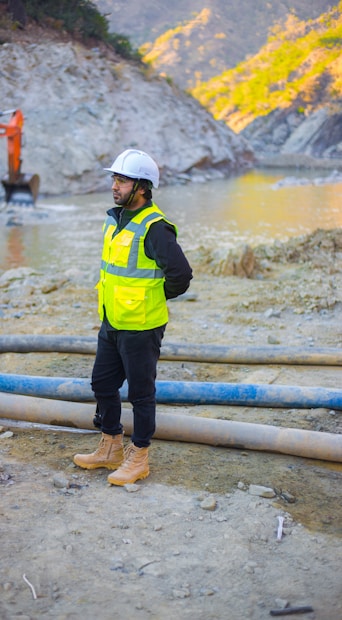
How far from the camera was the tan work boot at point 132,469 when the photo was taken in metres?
3.89

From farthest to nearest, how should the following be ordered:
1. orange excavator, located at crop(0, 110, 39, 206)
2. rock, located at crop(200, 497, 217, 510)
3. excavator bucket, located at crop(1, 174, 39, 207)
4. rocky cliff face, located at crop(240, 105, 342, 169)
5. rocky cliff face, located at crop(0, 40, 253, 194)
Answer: rocky cliff face, located at crop(240, 105, 342, 169) → rocky cliff face, located at crop(0, 40, 253, 194) → excavator bucket, located at crop(1, 174, 39, 207) → orange excavator, located at crop(0, 110, 39, 206) → rock, located at crop(200, 497, 217, 510)

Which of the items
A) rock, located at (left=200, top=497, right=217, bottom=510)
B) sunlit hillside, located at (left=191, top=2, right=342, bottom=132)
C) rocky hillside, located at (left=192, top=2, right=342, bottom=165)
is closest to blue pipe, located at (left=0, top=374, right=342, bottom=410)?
rock, located at (left=200, top=497, right=217, bottom=510)

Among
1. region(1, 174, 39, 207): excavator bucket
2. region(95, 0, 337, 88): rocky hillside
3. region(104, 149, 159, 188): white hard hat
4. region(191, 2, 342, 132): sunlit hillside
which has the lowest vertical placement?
region(1, 174, 39, 207): excavator bucket

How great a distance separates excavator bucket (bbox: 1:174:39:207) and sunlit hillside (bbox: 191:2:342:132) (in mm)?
37945

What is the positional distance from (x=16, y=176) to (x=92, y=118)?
9.98 meters

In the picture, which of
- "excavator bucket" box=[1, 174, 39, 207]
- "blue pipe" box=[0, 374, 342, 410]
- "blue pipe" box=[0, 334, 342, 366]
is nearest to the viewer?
"blue pipe" box=[0, 374, 342, 410]

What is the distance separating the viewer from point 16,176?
19281 millimetres

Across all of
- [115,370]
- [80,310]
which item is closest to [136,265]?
[115,370]

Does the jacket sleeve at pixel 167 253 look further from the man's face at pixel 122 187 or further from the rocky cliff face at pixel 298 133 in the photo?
the rocky cliff face at pixel 298 133

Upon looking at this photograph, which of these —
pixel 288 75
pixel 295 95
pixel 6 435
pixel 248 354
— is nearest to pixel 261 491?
pixel 6 435

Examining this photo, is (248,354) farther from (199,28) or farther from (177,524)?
(199,28)

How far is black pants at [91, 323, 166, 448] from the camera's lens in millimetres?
3848

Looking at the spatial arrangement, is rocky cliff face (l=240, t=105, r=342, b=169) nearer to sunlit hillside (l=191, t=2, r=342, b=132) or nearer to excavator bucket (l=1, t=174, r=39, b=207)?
sunlit hillside (l=191, t=2, r=342, b=132)

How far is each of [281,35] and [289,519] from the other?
68248 mm
